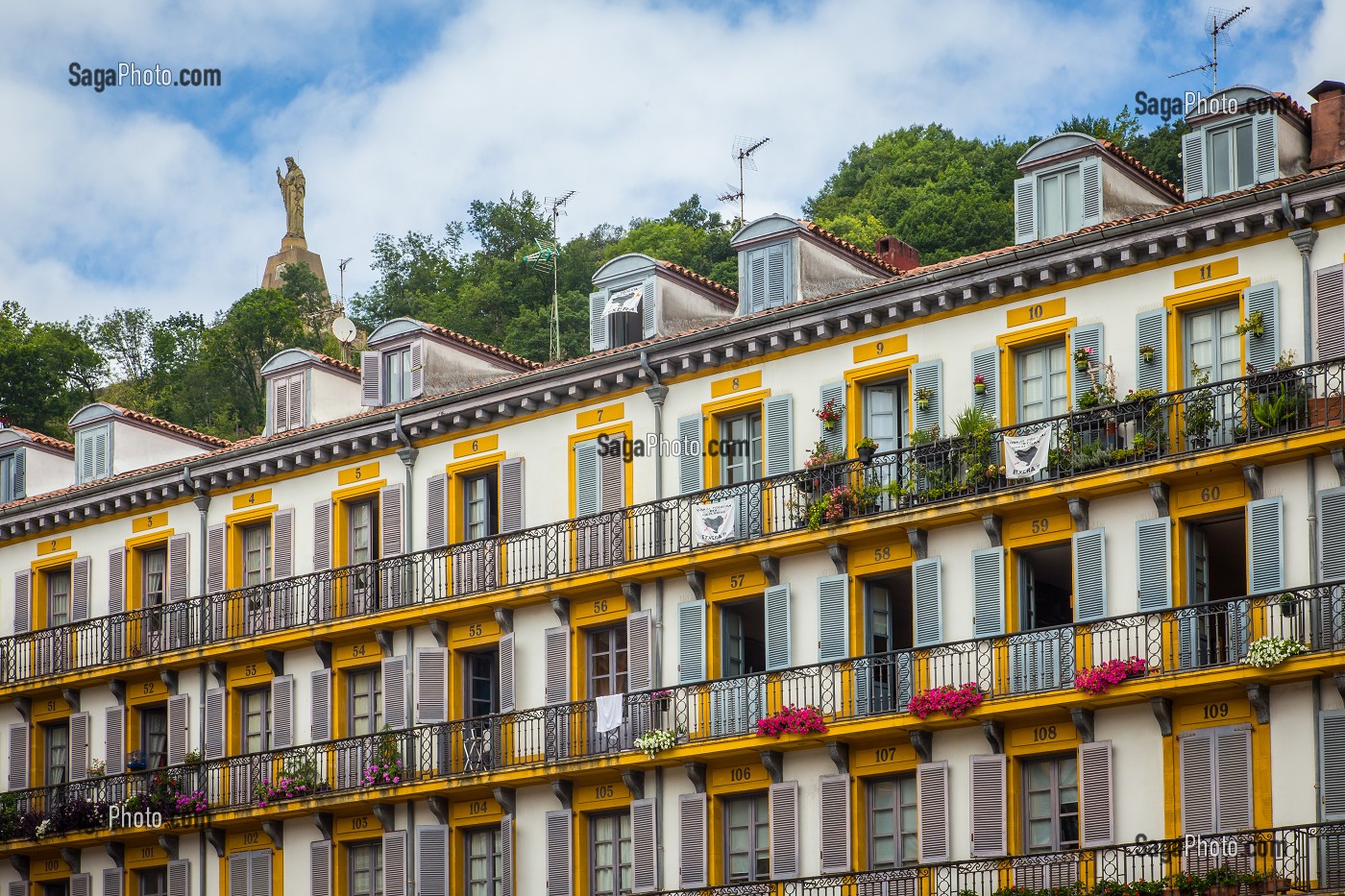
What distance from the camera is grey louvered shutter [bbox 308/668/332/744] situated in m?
49.3

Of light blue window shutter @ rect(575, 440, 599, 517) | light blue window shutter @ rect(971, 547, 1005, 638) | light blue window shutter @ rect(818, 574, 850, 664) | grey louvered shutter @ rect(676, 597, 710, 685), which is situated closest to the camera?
light blue window shutter @ rect(971, 547, 1005, 638)

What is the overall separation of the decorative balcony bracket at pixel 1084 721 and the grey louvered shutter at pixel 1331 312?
21.4 ft

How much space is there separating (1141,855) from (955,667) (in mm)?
4776

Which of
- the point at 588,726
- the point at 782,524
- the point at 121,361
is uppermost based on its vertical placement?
the point at 121,361

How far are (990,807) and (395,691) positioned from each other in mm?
13722

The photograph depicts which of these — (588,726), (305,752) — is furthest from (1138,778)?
(305,752)

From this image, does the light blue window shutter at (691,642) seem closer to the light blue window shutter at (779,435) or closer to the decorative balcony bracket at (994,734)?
the light blue window shutter at (779,435)

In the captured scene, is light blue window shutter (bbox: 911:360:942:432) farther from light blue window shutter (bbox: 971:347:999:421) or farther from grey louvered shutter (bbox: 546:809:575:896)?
grey louvered shutter (bbox: 546:809:575:896)

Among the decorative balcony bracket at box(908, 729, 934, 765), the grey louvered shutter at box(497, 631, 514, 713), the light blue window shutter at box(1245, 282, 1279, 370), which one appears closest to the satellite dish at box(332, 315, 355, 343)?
the grey louvered shutter at box(497, 631, 514, 713)

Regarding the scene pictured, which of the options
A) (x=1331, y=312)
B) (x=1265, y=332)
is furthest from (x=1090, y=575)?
(x=1331, y=312)

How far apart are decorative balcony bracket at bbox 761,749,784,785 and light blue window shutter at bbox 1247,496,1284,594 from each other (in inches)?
358

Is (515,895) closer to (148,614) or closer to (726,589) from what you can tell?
(726,589)

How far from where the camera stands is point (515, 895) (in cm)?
4547

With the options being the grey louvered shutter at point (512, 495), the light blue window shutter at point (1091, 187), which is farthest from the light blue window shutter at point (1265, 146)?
the grey louvered shutter at point (512, 495)
